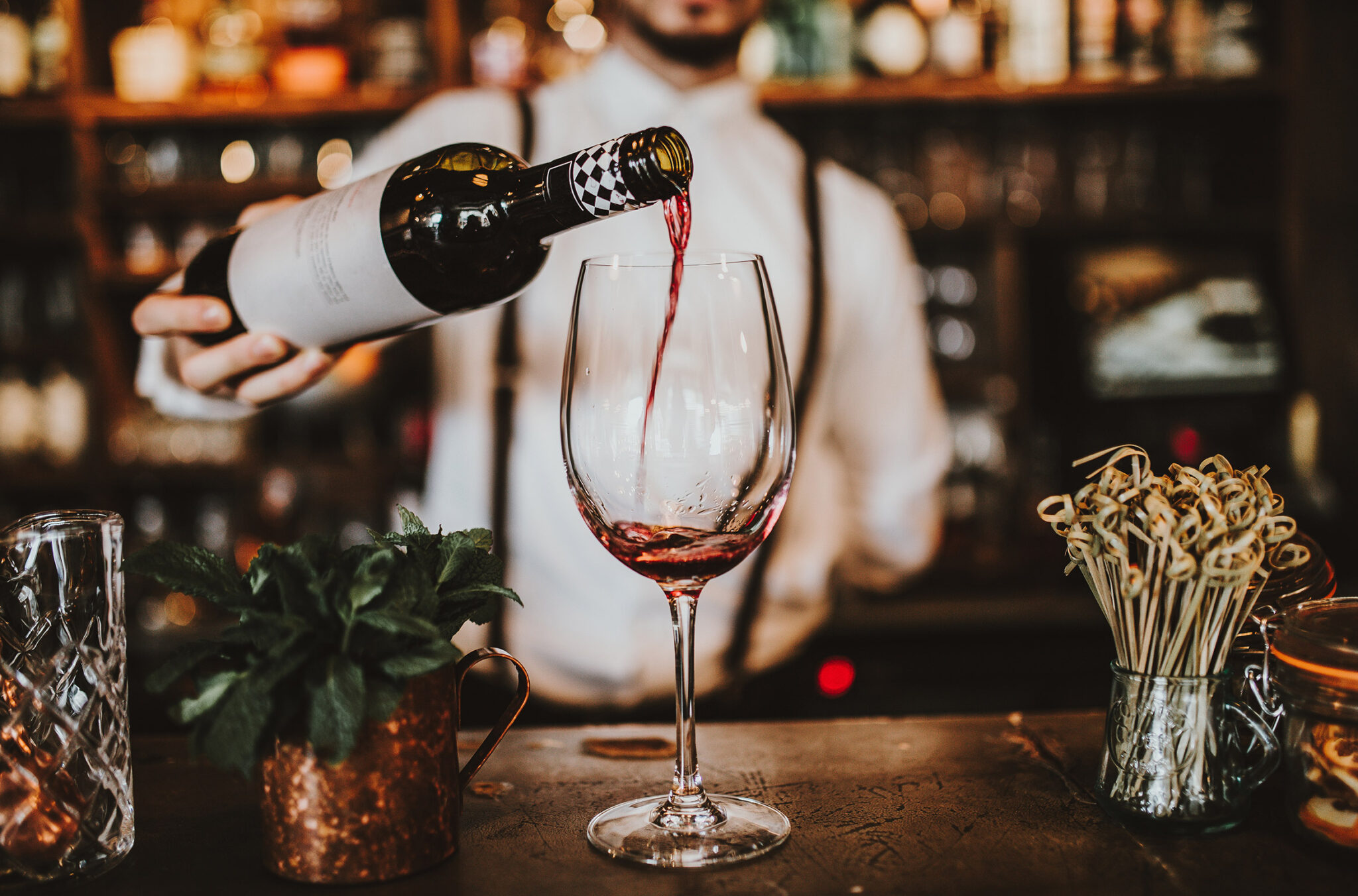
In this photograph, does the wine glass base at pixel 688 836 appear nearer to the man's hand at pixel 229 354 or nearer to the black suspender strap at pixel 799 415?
the man's hand at pixel 229 354

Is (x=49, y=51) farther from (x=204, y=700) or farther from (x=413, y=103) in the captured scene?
(x=204, y=700)

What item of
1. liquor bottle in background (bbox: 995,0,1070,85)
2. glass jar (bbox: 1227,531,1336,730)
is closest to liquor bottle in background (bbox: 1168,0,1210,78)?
liquor bottle in background (bbox: 995,0,1070,85)

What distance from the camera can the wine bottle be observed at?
2.69ft

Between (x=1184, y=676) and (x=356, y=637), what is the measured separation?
0.43 meters

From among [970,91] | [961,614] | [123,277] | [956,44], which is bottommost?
[961,614]

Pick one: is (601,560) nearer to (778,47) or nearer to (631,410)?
(631,410)

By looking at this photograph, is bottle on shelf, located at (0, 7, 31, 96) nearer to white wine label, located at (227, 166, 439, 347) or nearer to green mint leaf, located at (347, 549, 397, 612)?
white wine label, located at (227, 166, 439, 347)

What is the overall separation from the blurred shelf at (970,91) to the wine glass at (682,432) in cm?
191

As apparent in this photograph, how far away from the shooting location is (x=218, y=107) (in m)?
2.47

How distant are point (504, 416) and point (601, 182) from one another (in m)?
0.90

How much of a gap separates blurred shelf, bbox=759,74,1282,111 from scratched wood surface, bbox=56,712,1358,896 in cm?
184

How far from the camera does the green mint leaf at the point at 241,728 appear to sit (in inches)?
21.1

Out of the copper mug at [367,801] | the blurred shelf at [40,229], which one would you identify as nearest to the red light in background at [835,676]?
the copper mug at [367,801]

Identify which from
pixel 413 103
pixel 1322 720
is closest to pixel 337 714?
pixel 1322 720
